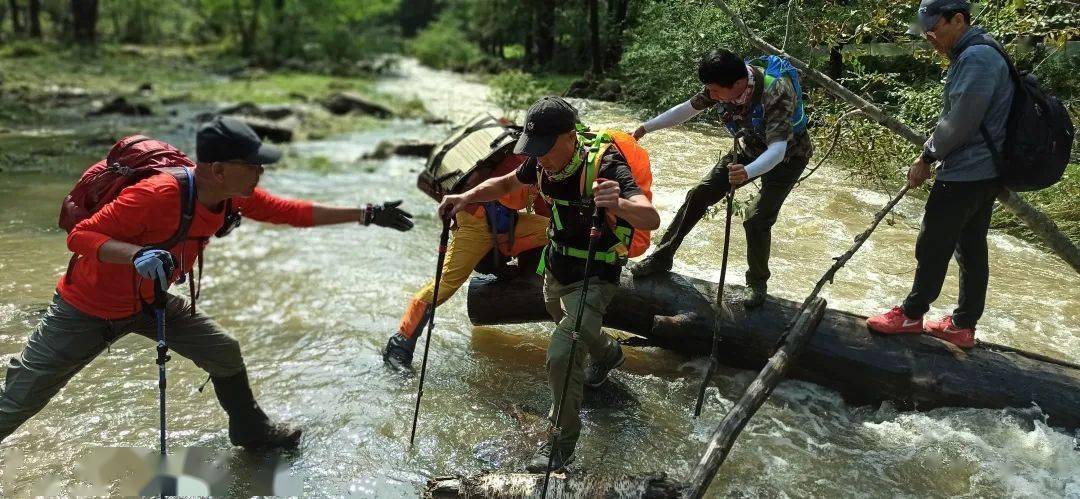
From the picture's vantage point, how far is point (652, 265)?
635cm

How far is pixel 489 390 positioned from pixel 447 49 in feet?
149

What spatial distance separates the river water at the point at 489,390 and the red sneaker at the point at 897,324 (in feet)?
2.09

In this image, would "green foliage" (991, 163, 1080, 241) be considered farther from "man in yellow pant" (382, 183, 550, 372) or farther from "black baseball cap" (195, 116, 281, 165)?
"black baseball cap" (195, 116, 281, 165)

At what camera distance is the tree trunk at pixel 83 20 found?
43875 mm

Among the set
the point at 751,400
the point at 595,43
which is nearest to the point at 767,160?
the point at 751,400

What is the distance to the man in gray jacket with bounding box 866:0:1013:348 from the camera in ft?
15.3

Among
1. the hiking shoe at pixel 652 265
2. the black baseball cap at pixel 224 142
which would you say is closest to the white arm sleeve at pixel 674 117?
the hiking shoe at pixel 652 265

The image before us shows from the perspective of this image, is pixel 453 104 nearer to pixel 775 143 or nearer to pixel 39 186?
pixel 39 186

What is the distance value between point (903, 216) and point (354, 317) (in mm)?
8196

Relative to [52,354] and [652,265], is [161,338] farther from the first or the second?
[652,265]

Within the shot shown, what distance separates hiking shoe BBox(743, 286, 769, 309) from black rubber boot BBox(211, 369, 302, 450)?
3777 millimetres

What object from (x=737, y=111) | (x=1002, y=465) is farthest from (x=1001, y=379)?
(x=737, y=111)

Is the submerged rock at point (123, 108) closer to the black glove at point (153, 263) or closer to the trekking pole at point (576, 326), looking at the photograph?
the black glove at point (153, 263)

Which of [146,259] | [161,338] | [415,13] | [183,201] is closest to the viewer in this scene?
[146,259]
